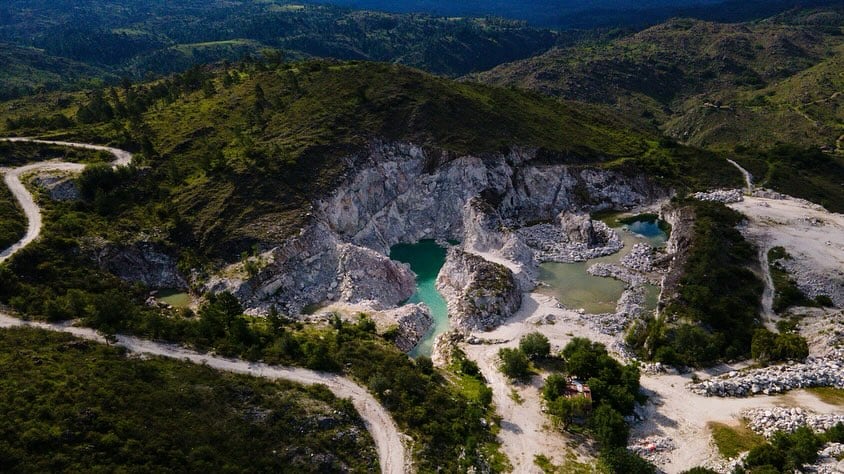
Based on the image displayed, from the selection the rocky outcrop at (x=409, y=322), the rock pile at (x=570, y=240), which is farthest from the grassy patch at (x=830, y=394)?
the rocky outcrop at (x=409, y=322)

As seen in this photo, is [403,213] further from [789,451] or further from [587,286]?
[789,451]

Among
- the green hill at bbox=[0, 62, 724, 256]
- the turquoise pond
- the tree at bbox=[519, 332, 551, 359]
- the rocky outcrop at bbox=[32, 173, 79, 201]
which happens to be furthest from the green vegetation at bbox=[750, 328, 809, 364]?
the rocky outcrop at bbox=[32, 173, 79, 201]

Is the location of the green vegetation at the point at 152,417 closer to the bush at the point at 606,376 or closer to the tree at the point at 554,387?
the tree at the point at 554,387

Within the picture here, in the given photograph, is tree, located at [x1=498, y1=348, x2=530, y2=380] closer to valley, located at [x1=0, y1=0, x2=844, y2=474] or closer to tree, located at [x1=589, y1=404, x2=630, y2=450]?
valley, located at [x1=0, y1=0, x2=844, y2=474]

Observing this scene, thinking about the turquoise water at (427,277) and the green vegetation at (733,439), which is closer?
the green vegetation at (733,439)

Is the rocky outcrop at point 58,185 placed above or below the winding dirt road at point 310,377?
above

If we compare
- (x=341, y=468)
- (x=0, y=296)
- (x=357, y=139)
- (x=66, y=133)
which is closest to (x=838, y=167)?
(x=357, y=139)

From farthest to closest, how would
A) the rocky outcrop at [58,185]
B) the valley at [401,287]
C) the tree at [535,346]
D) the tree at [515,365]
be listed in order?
the rocky outcrop at [58,185] → the tree at [535,346] → the tree at [515,365] → the valley at [401,287]
